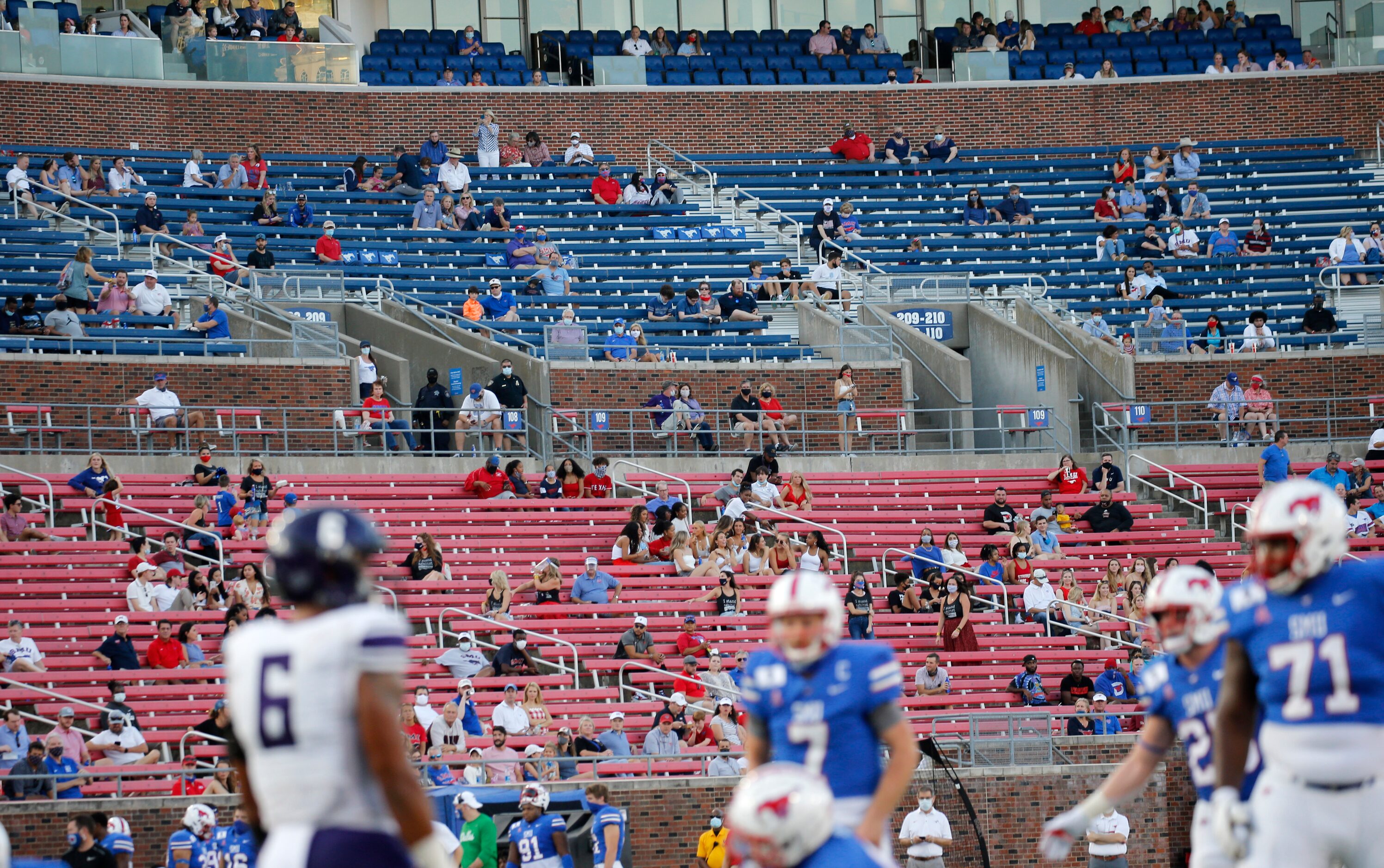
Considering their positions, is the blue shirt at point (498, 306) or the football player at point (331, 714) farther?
the blue shirt at point (498, 306)

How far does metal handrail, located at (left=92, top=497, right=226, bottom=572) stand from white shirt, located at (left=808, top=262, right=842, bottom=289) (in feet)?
39.6

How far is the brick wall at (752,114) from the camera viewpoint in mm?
34250

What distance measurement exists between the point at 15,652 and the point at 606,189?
16.6 metres

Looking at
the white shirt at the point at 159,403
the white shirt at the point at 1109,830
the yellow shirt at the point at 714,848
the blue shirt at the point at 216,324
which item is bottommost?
the white shirt at the point at 1109,830

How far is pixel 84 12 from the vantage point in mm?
36031

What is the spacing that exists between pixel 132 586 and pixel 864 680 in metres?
14.5

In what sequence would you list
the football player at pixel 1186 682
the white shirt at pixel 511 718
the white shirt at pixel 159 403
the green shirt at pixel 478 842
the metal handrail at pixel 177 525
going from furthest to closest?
the white shirt at pixel 159 403 < the metal handrail at pixel 177 525 < the white shirt at pixel 511 718 < the green shirt at pixel 478 842 < the football player at pixel 1186 682

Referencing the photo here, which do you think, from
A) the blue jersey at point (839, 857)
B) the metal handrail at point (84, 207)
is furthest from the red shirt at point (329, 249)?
the blue jersey at point (839, 857)

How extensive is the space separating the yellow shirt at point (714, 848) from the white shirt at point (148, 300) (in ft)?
44.8

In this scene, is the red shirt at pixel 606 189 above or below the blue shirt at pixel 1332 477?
above

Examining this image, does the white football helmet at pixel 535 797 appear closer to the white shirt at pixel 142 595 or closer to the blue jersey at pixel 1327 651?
the white shirt at pixel 142 595

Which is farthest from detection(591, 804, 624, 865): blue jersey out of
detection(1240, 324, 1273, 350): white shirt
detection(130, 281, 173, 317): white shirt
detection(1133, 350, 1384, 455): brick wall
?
detection(1240, 324, 1273, 350): white shirt

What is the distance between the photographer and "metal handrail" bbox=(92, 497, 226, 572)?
20516 millimetres

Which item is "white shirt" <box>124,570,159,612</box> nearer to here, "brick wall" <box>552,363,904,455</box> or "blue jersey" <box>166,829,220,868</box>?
"blue jersey" <box>166,829,220,868</box>
